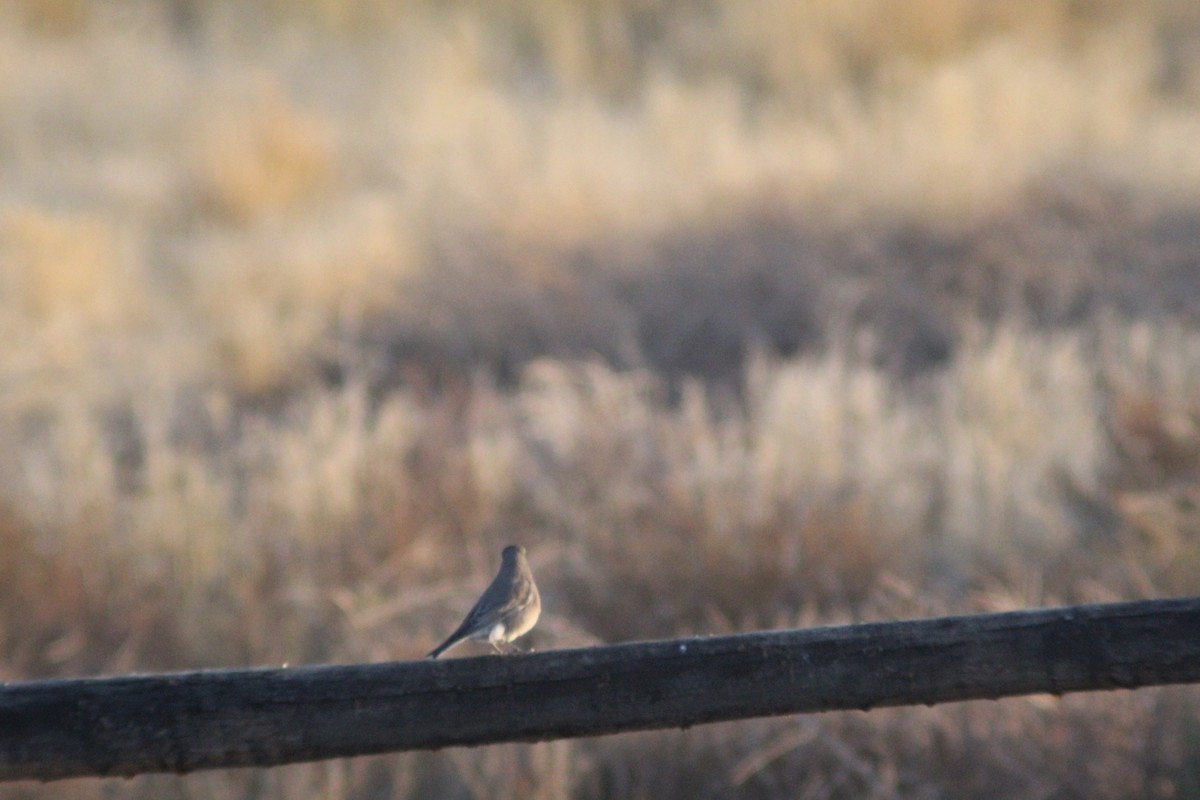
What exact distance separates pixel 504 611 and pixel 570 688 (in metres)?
0.47

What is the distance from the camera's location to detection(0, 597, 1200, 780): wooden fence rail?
154 centimetres

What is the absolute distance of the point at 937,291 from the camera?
24.3 ft

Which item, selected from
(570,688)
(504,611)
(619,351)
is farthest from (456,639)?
(619,351)

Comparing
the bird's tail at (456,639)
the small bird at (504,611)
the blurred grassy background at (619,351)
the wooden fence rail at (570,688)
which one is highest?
the wooden fence rail at (570,688)

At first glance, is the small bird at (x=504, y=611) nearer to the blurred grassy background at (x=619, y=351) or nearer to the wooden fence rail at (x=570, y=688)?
the wooden fence rail at (x=570, y=688)

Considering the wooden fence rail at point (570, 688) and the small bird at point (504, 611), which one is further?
the small bird at point (504, 611)

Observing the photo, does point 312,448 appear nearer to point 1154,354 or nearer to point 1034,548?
point 1034,548

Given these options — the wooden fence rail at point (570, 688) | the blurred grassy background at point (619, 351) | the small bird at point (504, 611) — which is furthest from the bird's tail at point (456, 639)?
the blurred grassy background at point (619, 351)

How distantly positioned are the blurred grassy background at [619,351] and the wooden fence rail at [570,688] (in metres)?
1.54

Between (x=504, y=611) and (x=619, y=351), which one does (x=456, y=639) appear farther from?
(x=619, y=351)

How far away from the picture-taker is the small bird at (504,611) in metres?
2.03

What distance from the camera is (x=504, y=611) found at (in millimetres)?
2051

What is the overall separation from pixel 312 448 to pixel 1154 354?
3615 millimetres

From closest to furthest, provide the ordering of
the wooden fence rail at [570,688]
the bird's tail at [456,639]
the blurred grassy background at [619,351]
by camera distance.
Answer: the wooden fence rail at [570,688] < the bird's tail at [456,639] < the blurred grassy background at [619,351]
